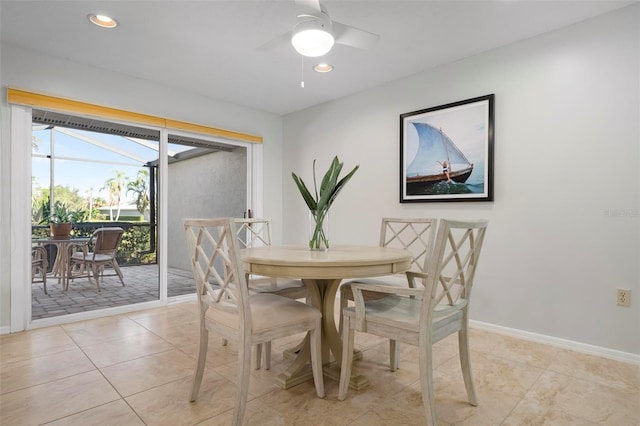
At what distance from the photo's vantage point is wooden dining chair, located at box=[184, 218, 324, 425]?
4.97 feet

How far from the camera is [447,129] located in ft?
10.4

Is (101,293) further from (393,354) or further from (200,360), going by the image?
(393,354)

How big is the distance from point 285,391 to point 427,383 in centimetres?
81

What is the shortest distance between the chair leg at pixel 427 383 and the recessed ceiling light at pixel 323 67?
2.63 metres

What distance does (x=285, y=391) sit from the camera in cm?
188

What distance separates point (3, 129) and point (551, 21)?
431 centimetres

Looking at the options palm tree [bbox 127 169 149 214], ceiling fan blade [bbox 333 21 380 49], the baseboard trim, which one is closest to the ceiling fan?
ceiling fan blade [bbox 333 21 380 49]

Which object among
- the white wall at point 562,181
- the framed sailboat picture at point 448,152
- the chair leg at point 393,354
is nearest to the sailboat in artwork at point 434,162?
the framed sailboat picture at point 448,152

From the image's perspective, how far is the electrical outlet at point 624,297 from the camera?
7.59 feet

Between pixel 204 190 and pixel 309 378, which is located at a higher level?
pixel 204 190

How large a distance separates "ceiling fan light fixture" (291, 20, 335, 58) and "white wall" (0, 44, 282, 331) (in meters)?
1.87

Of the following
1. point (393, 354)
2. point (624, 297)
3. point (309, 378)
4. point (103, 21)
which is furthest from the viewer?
point (103, 21)

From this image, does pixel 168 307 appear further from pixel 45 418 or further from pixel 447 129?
pixel 447 129

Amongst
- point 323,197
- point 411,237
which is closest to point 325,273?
point 323,197
